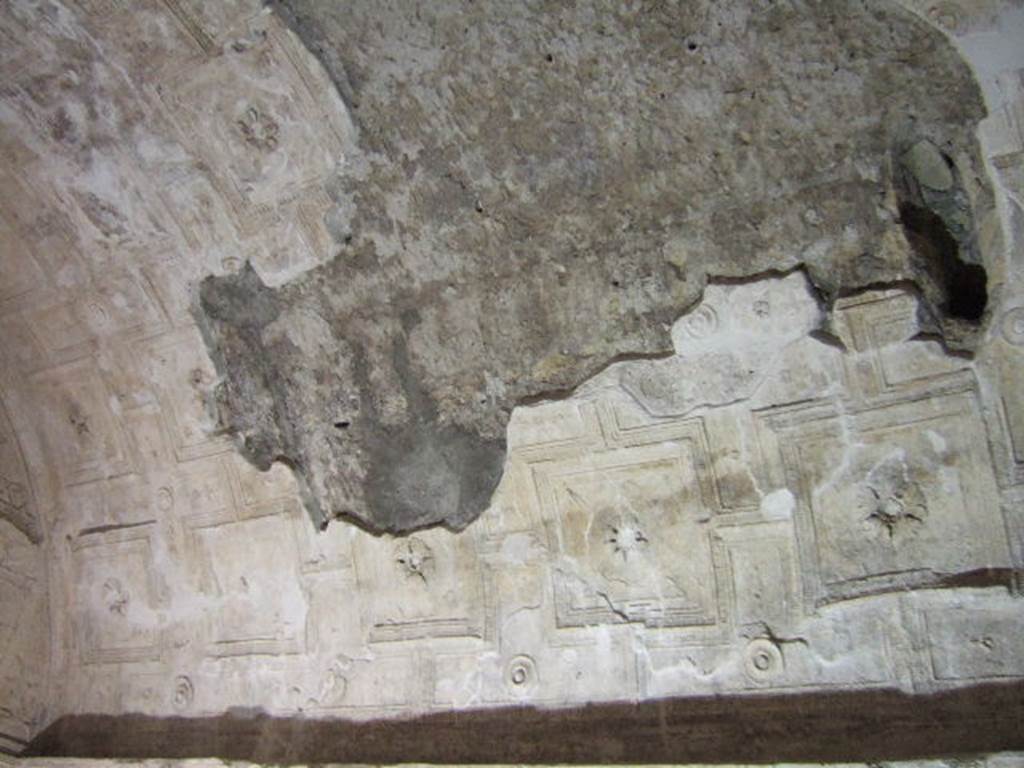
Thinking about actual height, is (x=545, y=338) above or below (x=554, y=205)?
below

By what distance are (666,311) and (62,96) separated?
292 centimetres

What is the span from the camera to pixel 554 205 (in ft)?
12.8

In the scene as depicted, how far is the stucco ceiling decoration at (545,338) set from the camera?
3393 millimetres

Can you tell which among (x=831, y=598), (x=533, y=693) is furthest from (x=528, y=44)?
(x=533, y=693)

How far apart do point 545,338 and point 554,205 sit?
0.58 meters

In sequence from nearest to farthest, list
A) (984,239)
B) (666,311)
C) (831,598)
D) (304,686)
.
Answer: (984,239)
(831,598)
(666,311)
(304,686)

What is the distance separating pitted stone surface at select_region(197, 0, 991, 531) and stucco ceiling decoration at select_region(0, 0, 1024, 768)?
0.01 metres

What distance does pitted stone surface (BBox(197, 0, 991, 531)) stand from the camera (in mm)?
3414

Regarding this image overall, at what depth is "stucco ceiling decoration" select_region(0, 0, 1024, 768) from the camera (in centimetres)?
339

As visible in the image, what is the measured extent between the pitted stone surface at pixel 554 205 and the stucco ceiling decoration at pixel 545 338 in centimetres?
1

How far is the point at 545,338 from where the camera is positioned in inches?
159

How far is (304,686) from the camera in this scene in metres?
4.55

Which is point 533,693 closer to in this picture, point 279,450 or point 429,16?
point 279,450

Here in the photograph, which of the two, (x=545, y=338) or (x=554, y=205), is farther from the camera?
(x=545, y=338)
